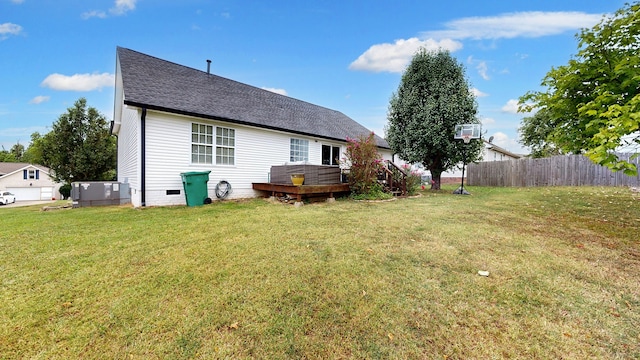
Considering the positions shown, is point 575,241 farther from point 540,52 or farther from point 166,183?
point 166,183

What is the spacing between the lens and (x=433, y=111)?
479 inches

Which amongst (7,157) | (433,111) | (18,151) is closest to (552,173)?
(433,111)

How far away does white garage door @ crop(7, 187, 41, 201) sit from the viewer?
3581 centimetres

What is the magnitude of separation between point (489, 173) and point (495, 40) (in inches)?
432

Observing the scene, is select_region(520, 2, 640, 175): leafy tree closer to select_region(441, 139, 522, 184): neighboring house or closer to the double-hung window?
the double-hung window

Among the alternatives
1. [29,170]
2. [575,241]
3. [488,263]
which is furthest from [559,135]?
[29,170]

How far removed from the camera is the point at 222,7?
423 inches

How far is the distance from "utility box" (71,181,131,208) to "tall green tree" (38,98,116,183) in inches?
448

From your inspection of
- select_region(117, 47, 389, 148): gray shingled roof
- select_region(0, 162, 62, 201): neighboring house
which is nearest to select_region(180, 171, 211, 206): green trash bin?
select_region(117, 47, 389, 148): gray shingled roof

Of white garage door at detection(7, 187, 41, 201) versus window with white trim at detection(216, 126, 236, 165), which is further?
white garage door at detection(7, 187, 41, 201)

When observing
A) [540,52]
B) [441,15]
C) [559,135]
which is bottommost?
[559,135]

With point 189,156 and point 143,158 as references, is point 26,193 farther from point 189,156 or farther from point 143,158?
point 189,156

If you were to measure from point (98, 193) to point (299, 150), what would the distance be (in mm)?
7658

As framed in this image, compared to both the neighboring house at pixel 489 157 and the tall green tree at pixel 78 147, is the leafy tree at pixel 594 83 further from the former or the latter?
the tall green tree at pixel 78 147
